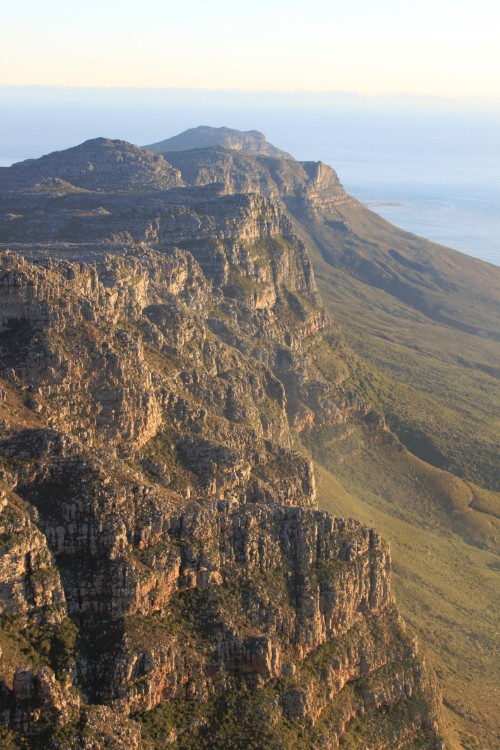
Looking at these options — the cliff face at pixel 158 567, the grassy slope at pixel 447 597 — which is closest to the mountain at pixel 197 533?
the cliff face at pixel 158 567

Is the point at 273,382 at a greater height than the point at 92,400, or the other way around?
the point at 92,400

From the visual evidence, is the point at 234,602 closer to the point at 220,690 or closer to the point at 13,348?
the point at 220,690

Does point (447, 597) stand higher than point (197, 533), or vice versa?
point (197, 533)

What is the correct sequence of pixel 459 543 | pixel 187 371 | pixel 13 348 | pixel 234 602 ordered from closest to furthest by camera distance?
1. pixel 234 602
2. pixel 13 348
3. pixel 187 371
4. pixel 459 543

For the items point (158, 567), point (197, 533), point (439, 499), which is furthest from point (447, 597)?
point (158, 567)

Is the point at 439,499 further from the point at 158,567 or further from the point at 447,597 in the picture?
the point at 158,567

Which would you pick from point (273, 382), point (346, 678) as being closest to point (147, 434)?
point (346, 678)
